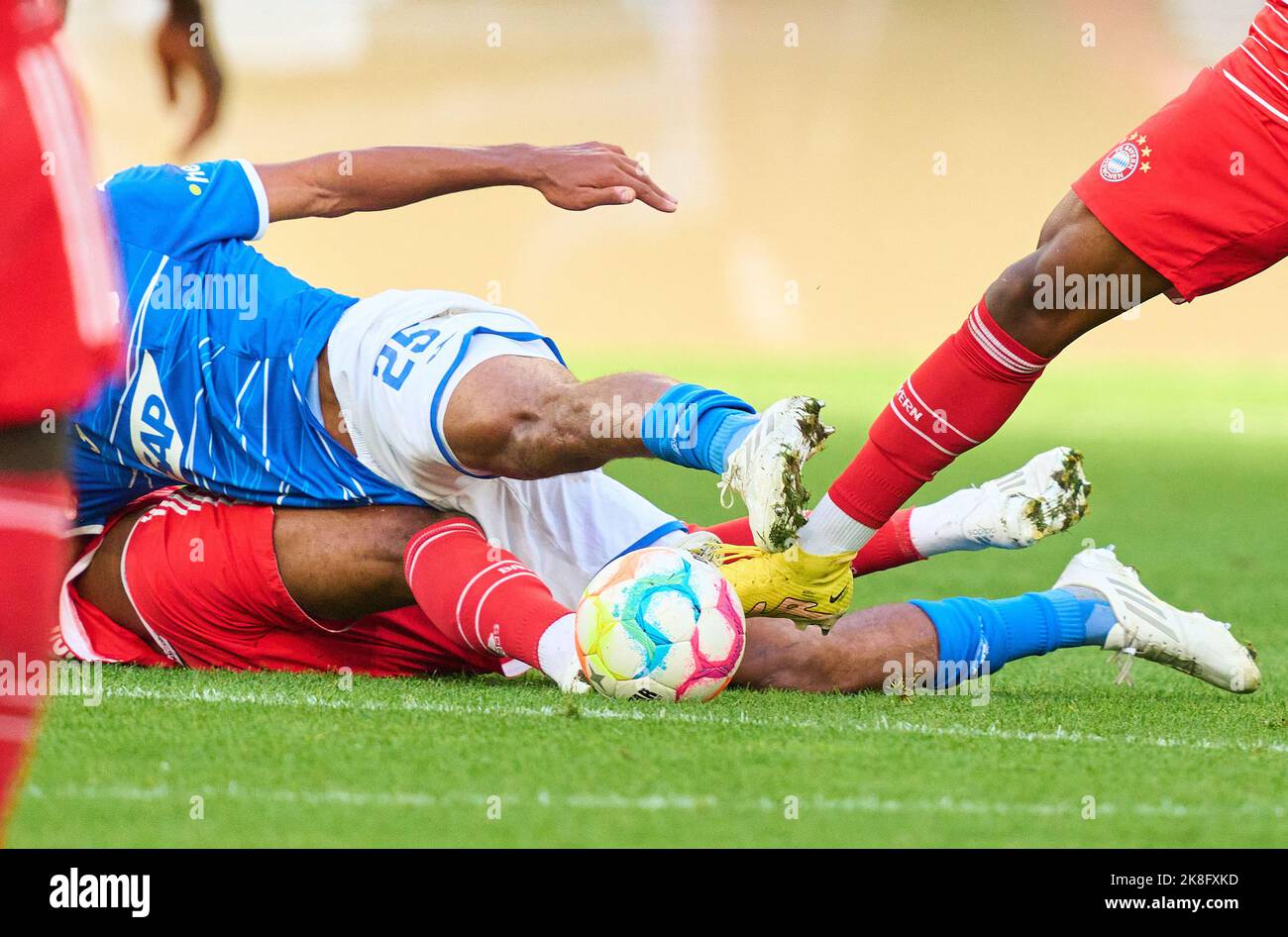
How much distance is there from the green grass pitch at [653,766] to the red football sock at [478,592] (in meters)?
0.13

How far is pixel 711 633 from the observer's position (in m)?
3.21

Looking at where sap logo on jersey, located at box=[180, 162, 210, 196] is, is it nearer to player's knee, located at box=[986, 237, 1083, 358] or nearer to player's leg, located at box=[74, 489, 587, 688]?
player's leg, located at box=[74, 489, 587, 688]

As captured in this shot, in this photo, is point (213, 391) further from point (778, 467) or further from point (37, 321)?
point (37, 321)

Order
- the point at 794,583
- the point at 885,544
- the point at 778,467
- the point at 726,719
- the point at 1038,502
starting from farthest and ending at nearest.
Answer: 1. the point at 885,544
2. the point at 1038,502
3. the point at 794,583
4. the point at 726,719
5. the point at 778,467

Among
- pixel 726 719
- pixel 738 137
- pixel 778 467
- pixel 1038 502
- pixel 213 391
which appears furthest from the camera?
pixel 738 137

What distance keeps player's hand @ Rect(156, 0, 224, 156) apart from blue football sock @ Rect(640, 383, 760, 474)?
99cm

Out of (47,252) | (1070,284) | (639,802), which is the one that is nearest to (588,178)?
(1070,284)

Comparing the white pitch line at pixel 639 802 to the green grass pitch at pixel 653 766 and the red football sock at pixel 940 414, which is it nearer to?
the green grass pitch at pixel 653 766

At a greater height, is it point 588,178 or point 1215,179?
point 588,178

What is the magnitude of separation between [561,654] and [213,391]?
1080 mm

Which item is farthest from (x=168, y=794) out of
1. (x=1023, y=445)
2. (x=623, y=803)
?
(x=1023, y=445)

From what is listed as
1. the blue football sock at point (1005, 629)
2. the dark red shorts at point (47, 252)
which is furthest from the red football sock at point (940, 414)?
the dark red shorts at point (47, 252)

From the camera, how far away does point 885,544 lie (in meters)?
4.10

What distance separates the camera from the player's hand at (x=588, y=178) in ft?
13.0
